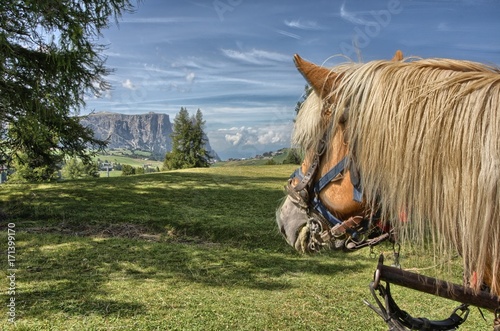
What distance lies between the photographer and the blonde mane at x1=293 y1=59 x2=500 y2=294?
141 centimetres

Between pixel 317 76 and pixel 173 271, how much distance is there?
5.21 meters

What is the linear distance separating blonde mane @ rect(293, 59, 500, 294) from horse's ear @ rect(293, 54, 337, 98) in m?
0.05

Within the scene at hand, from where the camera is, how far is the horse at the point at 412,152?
1.42 m

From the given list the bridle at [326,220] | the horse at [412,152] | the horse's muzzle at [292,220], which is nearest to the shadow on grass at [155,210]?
the horse's muzzle at [292,220]

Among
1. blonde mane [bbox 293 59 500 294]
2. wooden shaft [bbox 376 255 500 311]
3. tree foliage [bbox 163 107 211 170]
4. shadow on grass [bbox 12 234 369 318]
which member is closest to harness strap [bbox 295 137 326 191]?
blonde mane [bbox 293 59 500 294]

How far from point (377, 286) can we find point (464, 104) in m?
0.95

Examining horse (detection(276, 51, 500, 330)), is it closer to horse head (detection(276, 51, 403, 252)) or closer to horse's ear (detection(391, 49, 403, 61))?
horse head (detection(276, 51, 403, 252))

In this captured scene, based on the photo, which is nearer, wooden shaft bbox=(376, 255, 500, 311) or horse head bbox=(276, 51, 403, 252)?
wooden shaft bbox=(376, 255, 500, 311)

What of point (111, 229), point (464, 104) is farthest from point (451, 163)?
point (111, 229)

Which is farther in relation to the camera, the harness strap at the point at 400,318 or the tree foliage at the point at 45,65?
the tree foliage at the point at 45,65

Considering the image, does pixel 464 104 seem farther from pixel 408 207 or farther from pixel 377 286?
pixel 377 286

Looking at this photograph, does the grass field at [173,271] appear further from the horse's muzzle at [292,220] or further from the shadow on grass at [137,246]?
the horse's muzzle at [292,220]

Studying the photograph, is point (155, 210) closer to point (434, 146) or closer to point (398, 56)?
point (398, 56)

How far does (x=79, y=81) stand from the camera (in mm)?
9422
